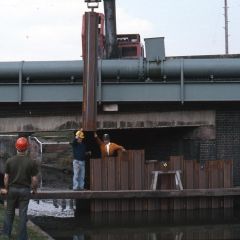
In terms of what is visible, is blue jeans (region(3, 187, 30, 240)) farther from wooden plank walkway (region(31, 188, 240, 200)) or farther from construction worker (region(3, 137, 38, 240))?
wooden plank walkway (region(31, 188, 240, 200))

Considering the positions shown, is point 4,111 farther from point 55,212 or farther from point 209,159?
point 209,159

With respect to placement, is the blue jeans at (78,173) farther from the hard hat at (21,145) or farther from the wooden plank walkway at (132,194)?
the hard hat at (21,145)

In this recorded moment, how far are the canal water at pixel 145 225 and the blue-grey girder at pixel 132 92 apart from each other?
157 inches

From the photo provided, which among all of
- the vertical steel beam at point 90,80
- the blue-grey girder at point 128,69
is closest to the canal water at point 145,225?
the vertical steel beam at point 90,80

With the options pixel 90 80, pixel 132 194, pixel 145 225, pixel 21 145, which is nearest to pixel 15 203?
pixel 21 145

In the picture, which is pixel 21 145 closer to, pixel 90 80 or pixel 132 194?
pixel 132 194

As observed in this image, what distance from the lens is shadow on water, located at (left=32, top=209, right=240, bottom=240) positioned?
1345cm

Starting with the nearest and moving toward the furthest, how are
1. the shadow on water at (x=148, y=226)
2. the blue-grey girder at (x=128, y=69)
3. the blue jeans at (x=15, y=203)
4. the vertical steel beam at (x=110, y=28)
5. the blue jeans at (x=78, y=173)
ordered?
the blue jeans at (x=15, y=203)
the shadow on water at (x=148, y=226)
the blue jeans at (x=78, y=173)
the blue-grey girder at (x=128, y=69)
the vertical steel beam at (x=110, y=28)

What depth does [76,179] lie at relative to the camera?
58.9 ft

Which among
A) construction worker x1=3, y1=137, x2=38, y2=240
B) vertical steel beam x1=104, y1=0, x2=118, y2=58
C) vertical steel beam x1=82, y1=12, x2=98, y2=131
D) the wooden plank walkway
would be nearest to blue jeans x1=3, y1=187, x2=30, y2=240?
construction worker x1=3, y1=137, x2=38, y2=240

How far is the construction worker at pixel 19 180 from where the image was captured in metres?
10.4

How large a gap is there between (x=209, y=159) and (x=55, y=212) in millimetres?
5533

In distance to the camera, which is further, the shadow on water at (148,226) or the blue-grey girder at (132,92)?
the blue-grey girder at (132,92)

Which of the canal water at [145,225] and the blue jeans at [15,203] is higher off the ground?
the blue jeans at [15,203]
